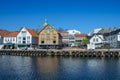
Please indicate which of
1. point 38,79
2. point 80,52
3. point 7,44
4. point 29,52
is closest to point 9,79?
point 38,79

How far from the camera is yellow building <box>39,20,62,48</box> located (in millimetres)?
97938

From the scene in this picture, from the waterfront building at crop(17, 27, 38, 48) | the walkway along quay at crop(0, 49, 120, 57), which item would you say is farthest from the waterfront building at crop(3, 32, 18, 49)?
the walkway along quay at crop(0, 49, 120, 57)

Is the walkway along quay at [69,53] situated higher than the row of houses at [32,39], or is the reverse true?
the row of houses at [32,39]

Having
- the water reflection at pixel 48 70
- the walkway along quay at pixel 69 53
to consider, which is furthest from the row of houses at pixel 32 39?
the water reflection at pixel 48 70

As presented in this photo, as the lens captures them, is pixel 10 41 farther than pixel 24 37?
Yes

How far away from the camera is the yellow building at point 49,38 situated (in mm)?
97938

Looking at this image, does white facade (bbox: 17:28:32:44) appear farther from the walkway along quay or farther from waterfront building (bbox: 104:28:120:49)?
waterfront building (bbox: 104:28:120:49)

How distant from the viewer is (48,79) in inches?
1293

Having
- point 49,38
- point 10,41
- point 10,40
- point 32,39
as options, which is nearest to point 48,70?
point 49,38

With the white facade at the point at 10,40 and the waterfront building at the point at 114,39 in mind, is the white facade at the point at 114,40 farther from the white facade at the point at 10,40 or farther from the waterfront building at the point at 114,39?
the white facade at the point at 10,40

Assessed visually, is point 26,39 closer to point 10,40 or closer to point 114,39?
point 10,40

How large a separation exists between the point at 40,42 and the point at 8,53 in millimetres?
16674

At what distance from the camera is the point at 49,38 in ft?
322

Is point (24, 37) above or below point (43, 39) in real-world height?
above
